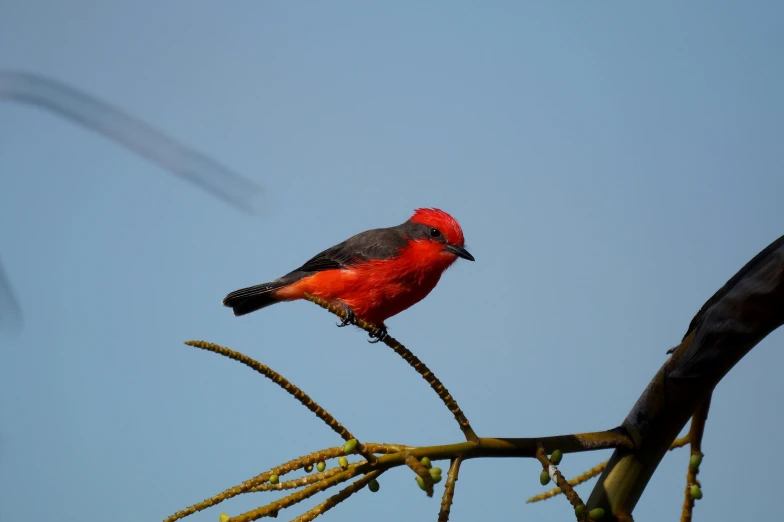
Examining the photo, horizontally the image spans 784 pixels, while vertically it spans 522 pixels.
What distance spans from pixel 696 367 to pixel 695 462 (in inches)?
8.4

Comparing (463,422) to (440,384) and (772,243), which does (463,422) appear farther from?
(772,243)

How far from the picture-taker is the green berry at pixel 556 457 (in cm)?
149

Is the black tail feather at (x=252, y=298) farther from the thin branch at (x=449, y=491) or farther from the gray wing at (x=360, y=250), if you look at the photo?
the thin branch at (x=449, y=491)

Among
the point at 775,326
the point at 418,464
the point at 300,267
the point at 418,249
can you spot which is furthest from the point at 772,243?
the point at 300,267

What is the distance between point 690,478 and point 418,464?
61 cm

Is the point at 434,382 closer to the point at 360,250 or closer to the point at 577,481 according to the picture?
the point at 577,481

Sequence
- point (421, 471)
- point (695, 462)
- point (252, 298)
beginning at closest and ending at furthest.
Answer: point (421, 471) < point (695, 462) < point (252, 298)

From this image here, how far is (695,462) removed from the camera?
5.30 feet

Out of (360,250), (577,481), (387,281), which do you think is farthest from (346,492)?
(360,250)

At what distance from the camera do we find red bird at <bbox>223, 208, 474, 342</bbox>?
3.48 m

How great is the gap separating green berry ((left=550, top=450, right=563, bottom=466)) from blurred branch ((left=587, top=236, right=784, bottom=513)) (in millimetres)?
143

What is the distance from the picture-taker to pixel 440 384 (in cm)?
148

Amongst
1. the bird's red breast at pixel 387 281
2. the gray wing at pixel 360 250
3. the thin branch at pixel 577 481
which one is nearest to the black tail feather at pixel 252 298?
the gray wing at pixel 360 250

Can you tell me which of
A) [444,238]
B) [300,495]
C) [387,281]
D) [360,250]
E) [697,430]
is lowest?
[300,495]
